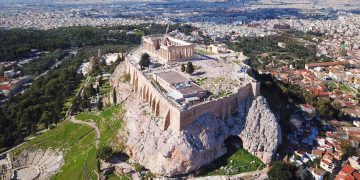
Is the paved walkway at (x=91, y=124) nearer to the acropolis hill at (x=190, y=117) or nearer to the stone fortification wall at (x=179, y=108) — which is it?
the acropolis hill at (x=190, y=117)

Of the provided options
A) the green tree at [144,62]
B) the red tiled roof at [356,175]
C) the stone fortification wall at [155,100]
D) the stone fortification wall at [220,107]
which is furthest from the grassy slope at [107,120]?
the red tiled roof at [356,175]

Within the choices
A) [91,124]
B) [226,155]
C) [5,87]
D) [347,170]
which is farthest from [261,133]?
[5,87]

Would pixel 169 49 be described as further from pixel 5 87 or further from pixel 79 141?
pixel 5 87

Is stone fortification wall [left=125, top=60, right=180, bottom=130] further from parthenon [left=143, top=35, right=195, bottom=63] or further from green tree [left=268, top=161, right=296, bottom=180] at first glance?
green tree [left=268, top=161, right=296, bottom=180]

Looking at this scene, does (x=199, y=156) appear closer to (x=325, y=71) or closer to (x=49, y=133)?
(x=49, y=133)

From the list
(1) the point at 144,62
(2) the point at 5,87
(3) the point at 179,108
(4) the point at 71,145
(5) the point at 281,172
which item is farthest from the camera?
(2) the point at 5,87

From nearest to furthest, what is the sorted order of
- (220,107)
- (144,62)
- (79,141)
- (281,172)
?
(281,172) < (220,107) < (79,141) < (144,62)

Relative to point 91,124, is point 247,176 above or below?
below

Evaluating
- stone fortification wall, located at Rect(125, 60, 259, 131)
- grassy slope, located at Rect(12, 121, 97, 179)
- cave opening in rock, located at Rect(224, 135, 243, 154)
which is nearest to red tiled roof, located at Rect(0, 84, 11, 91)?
grassy slope, located at Rect(12, 121, 97, 179)

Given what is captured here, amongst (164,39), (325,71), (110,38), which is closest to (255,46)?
(325,71)
